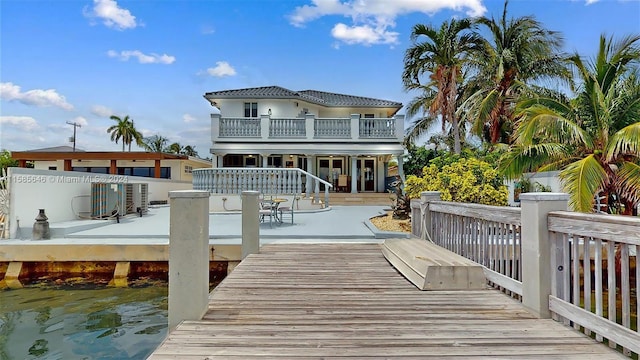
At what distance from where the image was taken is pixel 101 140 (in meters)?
47.6

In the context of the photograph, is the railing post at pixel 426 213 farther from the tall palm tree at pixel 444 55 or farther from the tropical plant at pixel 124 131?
the tropical plant at pixel 124 131

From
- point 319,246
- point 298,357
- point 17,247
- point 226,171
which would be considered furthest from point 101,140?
point 298,357

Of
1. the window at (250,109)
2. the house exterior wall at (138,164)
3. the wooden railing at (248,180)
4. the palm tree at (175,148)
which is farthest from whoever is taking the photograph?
the palm tree at (175,148)

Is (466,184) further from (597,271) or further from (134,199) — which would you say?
(134,199)

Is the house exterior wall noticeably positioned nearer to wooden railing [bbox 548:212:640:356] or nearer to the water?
the water

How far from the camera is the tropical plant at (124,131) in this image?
4512 centimetres

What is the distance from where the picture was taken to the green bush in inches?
313

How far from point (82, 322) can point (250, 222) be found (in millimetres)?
2711

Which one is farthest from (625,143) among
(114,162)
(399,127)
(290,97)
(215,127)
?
(114,162)

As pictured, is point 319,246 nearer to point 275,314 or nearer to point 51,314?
point 275,314

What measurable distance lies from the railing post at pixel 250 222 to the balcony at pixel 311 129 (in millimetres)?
13484

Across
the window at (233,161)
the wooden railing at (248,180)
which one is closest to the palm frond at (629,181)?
the wooden railing at (248,180)

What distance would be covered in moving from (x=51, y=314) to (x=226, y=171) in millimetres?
8758

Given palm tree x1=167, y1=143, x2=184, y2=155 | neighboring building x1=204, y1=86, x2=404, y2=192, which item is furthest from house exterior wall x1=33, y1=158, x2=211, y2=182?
palm tree x1=167, y1=143, x2=184, y2=155
